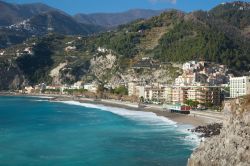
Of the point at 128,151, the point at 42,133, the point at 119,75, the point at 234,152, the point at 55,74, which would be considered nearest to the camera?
the point at 234,152

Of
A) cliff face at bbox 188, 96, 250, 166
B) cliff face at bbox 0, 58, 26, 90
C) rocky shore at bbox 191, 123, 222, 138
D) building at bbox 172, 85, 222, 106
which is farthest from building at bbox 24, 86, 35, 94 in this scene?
cliff face at bbox 188, 96, 250, 166

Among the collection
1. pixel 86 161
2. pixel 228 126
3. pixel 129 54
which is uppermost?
pixel 129 54

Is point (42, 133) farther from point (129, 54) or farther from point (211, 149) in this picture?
point (129, 54)

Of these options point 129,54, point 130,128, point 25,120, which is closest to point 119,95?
point 129,54

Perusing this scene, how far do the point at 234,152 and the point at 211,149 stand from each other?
→ 2.24m

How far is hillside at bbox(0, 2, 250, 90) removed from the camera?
13412cm

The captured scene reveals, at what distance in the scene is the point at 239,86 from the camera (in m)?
87.5

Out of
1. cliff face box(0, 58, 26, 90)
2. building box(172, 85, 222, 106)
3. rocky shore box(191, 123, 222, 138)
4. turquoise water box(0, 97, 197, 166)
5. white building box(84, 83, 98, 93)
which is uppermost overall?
cliff face box(0, 58, 26, 90)

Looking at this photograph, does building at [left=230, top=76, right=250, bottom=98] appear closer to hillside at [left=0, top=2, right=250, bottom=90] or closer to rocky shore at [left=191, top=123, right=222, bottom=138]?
rocky shore at [left=191, top=123, right=222, bottom=138]

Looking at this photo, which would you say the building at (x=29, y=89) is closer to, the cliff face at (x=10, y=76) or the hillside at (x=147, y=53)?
the hillside at (x=147, y=53)

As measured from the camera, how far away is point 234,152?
29.3m

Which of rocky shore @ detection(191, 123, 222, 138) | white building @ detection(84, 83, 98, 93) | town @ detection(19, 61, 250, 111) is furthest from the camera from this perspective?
white building @ detection(84, 83, 98, 93)

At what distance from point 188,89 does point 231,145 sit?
215 feet

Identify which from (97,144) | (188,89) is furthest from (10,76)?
(97,144)
